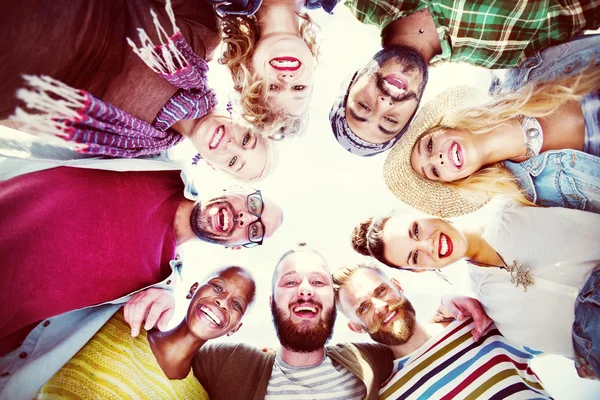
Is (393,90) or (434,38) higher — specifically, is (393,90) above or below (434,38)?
below

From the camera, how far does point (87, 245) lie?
179 cm

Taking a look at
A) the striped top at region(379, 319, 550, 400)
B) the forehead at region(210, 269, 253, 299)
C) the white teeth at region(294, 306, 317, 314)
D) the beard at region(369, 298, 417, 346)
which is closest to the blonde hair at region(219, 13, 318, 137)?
the forehead at region(210, 269, 253, 299)

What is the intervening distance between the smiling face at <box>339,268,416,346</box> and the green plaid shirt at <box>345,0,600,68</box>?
4.10 ft

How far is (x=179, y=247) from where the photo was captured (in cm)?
222

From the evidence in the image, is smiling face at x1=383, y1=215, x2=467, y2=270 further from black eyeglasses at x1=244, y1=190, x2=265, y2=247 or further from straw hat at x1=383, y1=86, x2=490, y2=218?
black eyeglasses at x1=244, y1=190, x2=265, y2=247

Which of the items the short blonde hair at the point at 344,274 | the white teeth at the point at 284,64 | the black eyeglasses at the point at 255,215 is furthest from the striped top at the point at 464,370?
the white teeth at the point at 284,64

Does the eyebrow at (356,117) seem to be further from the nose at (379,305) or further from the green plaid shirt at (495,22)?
the nose at (379,305)

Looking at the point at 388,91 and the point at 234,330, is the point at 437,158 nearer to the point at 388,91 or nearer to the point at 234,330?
the point at 388,91

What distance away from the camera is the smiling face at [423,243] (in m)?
2.04

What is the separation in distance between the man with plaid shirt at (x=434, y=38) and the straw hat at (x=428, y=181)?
0.14 metres

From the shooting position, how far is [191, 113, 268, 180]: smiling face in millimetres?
1916

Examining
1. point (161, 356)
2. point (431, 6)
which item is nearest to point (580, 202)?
point (431, 6)

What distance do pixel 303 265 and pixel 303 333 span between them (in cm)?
36

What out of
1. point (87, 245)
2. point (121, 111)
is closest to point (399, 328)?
point (87, 245)
